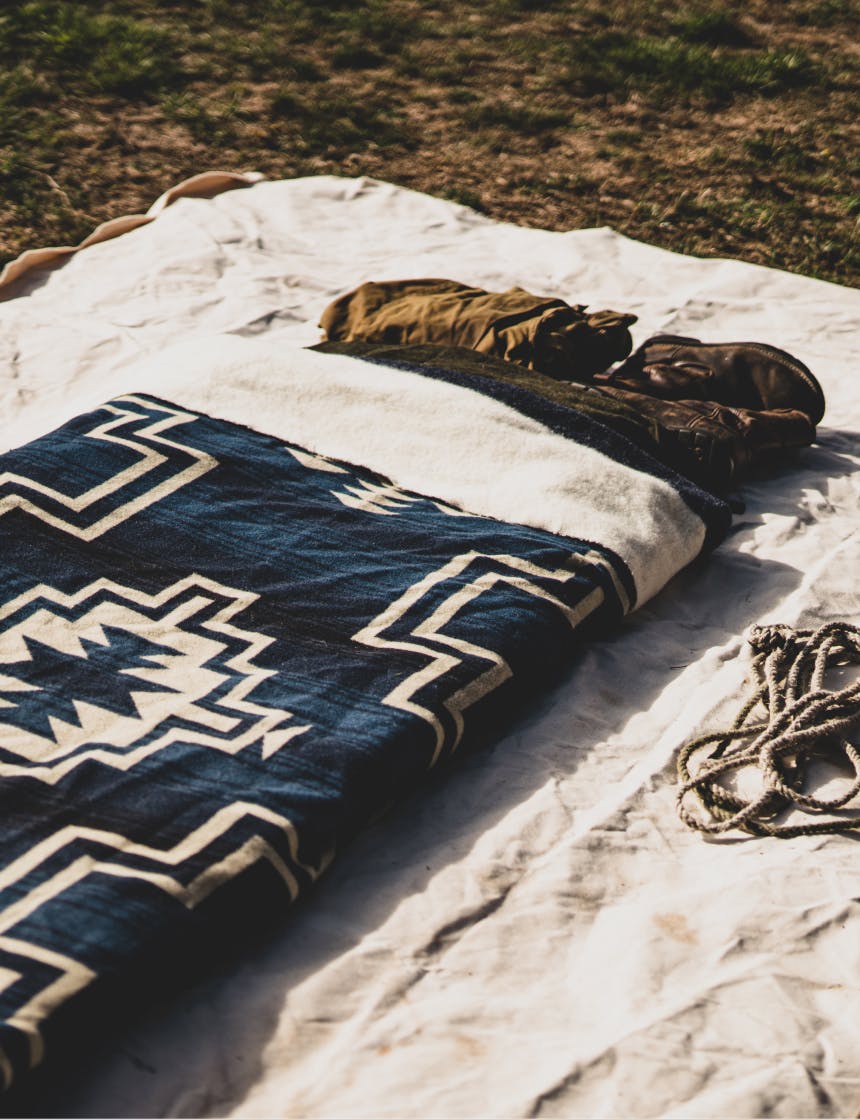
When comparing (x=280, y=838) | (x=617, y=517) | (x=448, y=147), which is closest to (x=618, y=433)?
(x=617, y=517)

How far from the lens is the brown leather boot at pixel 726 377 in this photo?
94.7 inches

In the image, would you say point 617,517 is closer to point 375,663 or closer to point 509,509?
point 509,509

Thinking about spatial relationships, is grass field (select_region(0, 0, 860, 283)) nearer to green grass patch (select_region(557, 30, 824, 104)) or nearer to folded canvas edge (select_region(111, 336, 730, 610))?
green grass patch (select_region(557, 30, 824, 104))

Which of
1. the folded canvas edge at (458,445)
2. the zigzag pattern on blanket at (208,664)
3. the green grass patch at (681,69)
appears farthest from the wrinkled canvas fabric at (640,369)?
the green grass patch at (681,69)

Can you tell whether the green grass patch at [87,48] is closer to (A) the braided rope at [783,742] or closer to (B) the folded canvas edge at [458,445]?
(B) the folded canvas edge at [458,445]

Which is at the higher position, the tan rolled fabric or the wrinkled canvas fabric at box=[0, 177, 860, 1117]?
the tan rolled fabric

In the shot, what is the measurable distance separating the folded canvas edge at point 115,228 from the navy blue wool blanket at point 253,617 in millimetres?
879

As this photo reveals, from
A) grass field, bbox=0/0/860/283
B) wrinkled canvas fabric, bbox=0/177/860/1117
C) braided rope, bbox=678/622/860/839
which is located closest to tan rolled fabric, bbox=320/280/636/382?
wrinkled canvas fabric, bbox=0/177/860/1117

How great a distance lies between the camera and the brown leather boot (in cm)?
240

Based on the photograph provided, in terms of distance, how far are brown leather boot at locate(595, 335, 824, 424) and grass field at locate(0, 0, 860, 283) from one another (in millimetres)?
1102

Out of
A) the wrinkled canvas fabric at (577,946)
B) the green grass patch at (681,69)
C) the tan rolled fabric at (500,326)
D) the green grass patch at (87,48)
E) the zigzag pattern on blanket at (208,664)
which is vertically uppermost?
the green grass patch at (87,48)

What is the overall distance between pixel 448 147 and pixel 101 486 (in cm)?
267

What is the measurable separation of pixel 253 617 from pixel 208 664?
4.5 inches

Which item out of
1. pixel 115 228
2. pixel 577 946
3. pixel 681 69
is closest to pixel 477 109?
pixel 681 69
